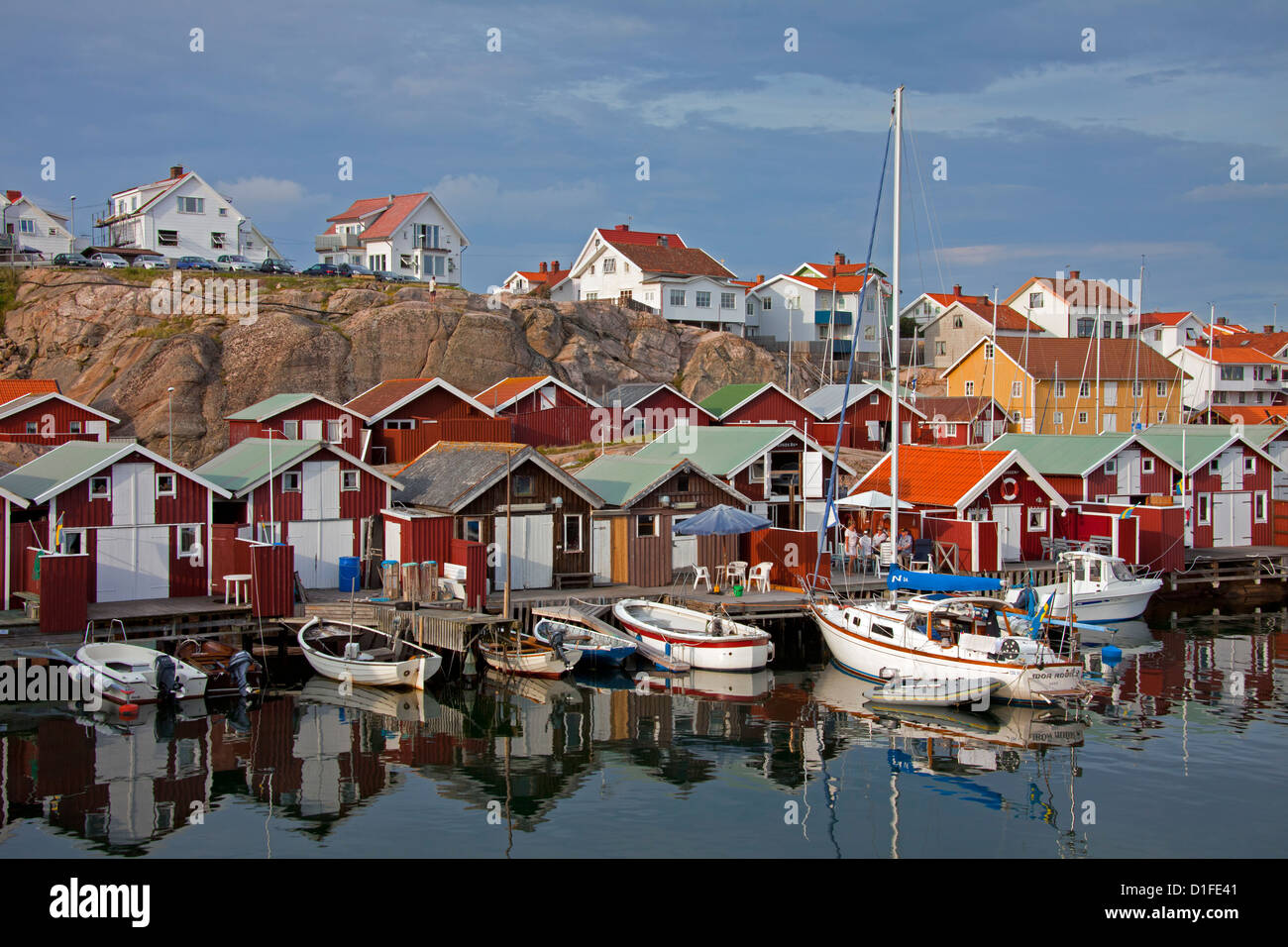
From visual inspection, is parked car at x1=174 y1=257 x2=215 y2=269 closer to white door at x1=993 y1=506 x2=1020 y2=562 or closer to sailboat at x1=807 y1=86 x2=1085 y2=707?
white door at x1=993 y1=506 x2=1020 y2=562

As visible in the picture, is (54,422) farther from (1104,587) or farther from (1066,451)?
(1104,587)

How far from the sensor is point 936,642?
3394 cm

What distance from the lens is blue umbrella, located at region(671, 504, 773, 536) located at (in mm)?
41125

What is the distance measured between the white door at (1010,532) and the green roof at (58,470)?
3170 cm

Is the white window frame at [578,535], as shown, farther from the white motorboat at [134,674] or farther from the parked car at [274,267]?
the parked car at [274,267]

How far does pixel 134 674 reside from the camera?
104 feet

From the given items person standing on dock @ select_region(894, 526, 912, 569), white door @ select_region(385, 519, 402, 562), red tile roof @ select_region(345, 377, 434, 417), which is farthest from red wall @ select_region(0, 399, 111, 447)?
person standing on dock @ select_region(894, 526, 912, 569)

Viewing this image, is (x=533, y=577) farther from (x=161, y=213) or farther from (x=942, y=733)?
(x=161, y=213)

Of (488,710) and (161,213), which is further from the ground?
(161,213)

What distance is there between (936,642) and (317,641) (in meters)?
17.7

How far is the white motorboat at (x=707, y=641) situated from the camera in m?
36.3

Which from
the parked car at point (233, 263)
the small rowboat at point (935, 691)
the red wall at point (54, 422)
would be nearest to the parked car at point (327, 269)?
the parked car at point (233, 263)

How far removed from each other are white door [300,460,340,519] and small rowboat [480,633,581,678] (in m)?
8.41
